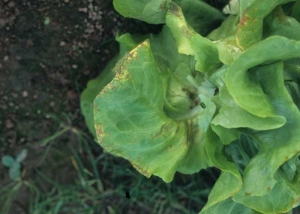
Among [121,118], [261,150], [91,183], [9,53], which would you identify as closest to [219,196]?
[261,150]

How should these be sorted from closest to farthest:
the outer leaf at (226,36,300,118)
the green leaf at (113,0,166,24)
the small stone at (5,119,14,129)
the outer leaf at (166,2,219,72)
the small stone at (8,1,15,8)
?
the outer leaf at (226,36,300,118) → the outer leaf at (166,2,219,72) → the green leaf at (113,0,166,24) → the small stone at (8,1,15,8) → the small stone at (5,119,14,129)

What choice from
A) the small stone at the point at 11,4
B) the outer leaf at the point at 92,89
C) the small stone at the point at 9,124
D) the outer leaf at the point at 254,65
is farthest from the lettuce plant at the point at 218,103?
the small stone at the point at 9,124

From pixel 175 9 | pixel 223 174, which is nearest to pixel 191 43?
pixel 175 9

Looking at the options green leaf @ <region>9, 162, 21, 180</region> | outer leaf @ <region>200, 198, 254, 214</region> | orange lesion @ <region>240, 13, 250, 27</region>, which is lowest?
green leaf @ <region>9, 162, 21, 180</region>

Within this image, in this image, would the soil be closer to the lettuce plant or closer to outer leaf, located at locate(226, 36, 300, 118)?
→ the lettuce plant

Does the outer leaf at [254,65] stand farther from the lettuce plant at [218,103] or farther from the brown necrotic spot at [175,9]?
the brown necrotic spot at [175,9]

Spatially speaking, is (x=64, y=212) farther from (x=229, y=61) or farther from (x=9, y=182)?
(x=229, y=61)

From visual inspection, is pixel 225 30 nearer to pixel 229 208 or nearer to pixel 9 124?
pixel 229 208

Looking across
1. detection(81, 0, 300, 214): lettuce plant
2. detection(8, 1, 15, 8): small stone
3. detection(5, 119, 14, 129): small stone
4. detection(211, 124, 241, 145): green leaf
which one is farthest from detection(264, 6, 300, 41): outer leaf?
detection(5, 119, 14, 129): small stone
